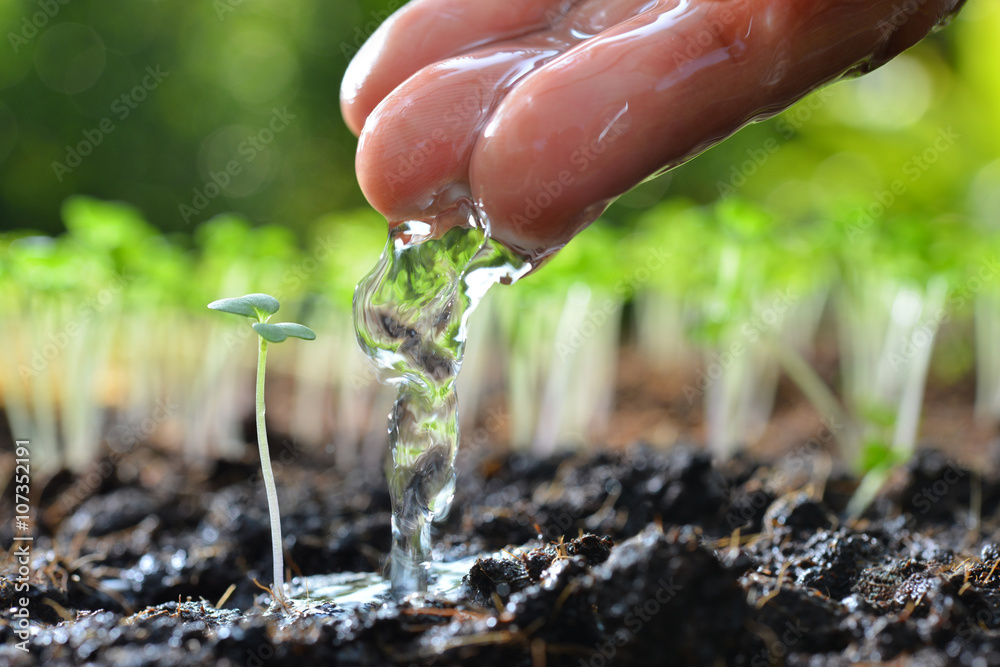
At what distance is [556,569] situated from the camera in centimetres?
79


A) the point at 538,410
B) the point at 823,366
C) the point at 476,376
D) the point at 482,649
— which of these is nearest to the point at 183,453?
the point at 476,376

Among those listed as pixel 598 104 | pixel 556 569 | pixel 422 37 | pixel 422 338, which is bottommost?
pixel 556 569

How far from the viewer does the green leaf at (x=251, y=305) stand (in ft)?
2.73

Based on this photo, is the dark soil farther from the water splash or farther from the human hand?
the human hand

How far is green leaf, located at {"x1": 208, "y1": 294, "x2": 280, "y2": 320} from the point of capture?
832 mm

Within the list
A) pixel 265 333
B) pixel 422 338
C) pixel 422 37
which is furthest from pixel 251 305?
pixel 422 37

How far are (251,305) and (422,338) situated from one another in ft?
0.72

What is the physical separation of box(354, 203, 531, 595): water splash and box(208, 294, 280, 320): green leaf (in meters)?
0.12

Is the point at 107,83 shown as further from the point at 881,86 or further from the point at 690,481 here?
the point at 881,86

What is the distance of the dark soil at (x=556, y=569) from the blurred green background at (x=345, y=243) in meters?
0.32

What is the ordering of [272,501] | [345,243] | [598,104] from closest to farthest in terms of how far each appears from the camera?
[598,104], [272,501], [345,243]

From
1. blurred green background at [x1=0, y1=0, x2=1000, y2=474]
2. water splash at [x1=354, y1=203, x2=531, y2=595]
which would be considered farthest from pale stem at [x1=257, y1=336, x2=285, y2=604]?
blurred green background at [x1=0, y1=0, x2=1000, y2=474]

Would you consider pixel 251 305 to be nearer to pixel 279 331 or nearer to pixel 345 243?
pixel 279 331

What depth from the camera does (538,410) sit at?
243 centimetres
